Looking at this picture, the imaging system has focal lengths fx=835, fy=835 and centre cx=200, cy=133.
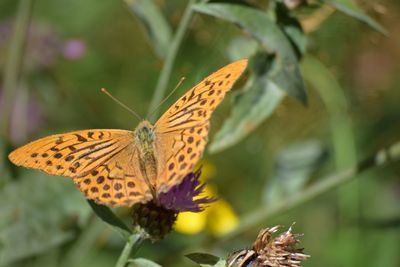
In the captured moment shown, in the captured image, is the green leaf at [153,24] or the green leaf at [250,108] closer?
the green leaf at [250,108]

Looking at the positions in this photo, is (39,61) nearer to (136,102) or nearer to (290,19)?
(136,102)

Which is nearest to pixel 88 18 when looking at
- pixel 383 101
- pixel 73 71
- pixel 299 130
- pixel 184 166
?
pixel 73 71

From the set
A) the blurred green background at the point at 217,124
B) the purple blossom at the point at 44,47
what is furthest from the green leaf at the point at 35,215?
the purple blossom at the point at 44,47

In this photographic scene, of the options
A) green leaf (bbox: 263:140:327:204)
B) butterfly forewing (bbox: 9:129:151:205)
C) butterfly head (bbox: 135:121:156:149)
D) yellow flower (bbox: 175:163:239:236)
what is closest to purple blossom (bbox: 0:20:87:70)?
yellow flower (bbox: 175:163:239:236)

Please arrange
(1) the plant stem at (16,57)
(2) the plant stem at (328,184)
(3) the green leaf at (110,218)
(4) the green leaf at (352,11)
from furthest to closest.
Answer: (1) the plant stem at (16,57) < (2) the plant stem at (328,184) < (4) the green leaf at (352,11) < (3) the green leaf at (110,218)

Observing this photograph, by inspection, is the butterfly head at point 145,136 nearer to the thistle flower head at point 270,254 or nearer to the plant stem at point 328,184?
the thistle flower head at point 270,254

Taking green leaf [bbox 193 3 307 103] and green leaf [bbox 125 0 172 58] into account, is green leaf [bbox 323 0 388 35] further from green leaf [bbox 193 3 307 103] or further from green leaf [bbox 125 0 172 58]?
green leaf [bbox 125 0 172 58]

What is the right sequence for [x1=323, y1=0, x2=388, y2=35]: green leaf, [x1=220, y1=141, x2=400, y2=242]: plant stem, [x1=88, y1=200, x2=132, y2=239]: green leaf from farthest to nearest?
[x1=220, y1=141, x2=400, y2=242]: plant stem → [x1=323, y1=0, x2=388, y2=35]: green leaf → [x1=88, y1=200, x2=132, y2=239]: green leaf
